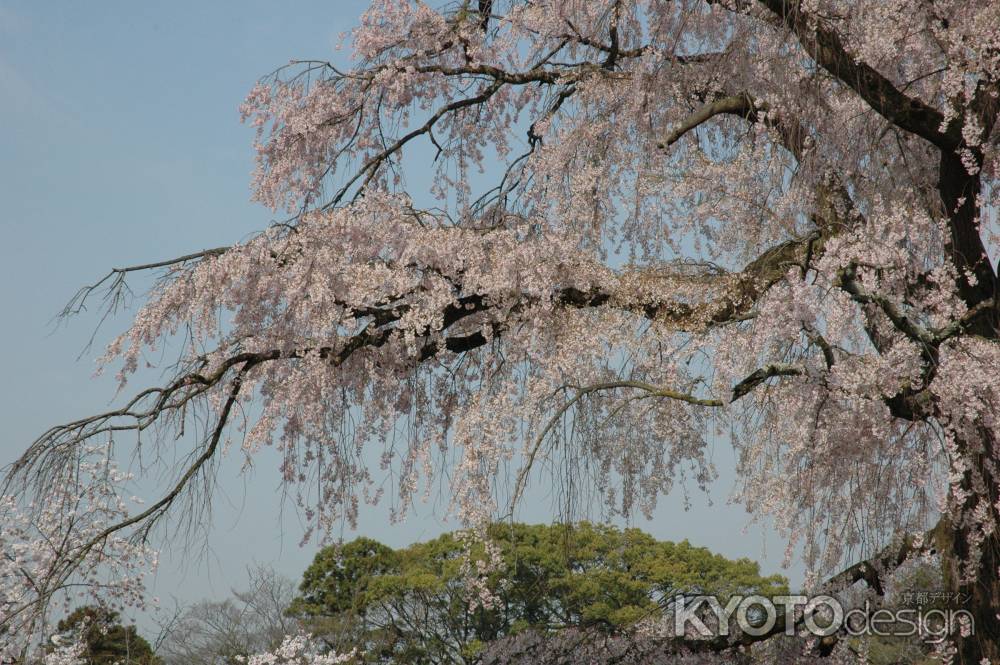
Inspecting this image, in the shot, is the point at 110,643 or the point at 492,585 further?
the point at 492,585

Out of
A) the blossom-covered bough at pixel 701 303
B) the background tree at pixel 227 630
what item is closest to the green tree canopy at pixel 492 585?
the background tree at pixel 227 630

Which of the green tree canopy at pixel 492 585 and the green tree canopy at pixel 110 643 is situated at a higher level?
the green tree canopy at pixel 492 585

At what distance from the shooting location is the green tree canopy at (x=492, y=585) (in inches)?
602

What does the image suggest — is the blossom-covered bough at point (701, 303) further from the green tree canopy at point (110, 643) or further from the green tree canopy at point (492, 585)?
the green tree canopy at point (492, 585)

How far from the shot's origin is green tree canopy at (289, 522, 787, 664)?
15.3 metres

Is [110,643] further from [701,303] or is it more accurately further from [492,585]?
[701,303]

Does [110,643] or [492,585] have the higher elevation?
[492,585]

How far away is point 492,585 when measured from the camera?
15.6 m

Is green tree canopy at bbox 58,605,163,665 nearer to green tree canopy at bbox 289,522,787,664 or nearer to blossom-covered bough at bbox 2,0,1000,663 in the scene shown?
green tree canopy at bbox 289,522,787,664

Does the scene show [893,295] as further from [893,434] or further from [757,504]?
[757,504]

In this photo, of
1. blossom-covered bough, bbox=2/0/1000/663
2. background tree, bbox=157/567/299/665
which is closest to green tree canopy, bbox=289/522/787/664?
background tree, bbox=157/567/299/665

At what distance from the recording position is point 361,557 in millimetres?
16344

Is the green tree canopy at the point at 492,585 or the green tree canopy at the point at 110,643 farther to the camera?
the green tree canopy at the point at 492,585

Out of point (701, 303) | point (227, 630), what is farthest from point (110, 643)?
point (701, 303)
